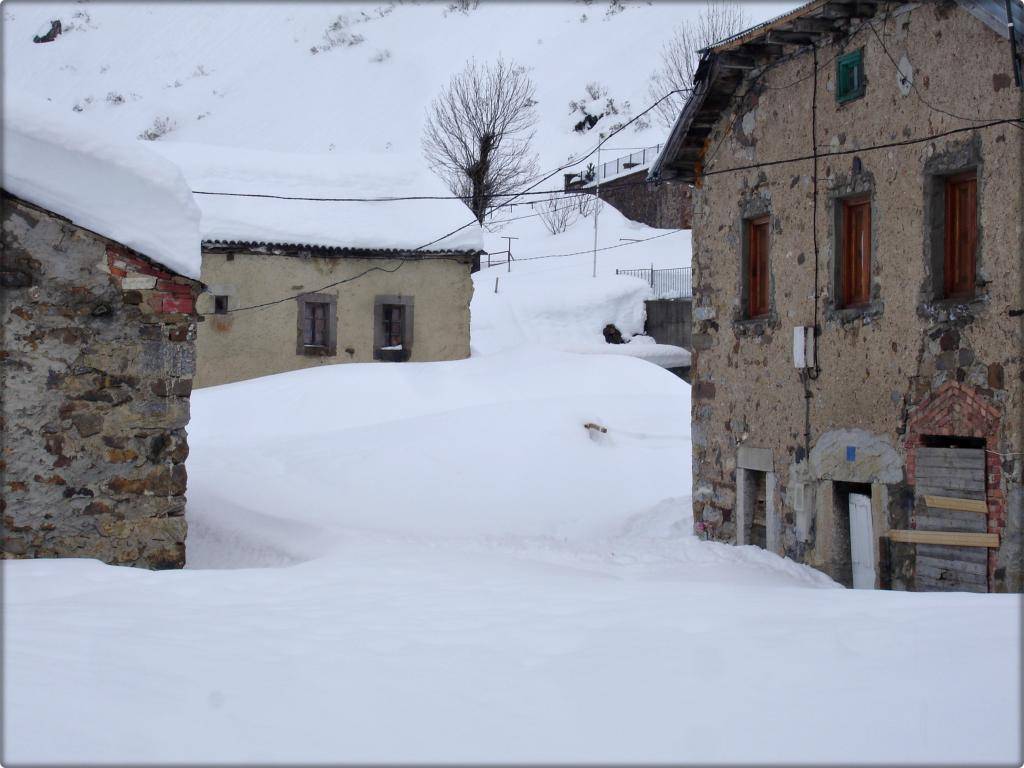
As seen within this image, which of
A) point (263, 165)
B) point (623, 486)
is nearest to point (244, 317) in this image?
point (263, 165)

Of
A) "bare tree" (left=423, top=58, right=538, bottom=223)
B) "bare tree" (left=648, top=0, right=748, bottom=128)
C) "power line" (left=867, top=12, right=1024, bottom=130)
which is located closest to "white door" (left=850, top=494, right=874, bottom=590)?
"power line" (left=867, top=12, right=1024, bottom=130)

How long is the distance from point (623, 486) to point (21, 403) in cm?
938

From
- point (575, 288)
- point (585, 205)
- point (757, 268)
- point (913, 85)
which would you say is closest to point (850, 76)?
point (913, 85)

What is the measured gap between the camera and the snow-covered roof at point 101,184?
8992mm

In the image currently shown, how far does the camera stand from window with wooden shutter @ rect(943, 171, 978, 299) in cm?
941

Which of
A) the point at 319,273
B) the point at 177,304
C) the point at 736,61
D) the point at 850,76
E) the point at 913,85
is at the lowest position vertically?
the point at 177,304

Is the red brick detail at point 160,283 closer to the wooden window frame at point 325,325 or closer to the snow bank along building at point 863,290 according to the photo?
the snow bank along building at point 863,290

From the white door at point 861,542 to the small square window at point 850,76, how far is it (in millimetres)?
3885

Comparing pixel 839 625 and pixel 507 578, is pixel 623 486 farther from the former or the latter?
pixel 839 625

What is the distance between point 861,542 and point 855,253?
2811mm

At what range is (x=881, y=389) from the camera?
404 inches

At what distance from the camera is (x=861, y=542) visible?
34.9 feet

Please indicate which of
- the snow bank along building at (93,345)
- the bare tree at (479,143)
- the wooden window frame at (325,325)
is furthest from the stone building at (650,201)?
the snow bank along building at (93,345)

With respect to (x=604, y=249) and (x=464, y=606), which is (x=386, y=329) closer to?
(x=464, y=606)
